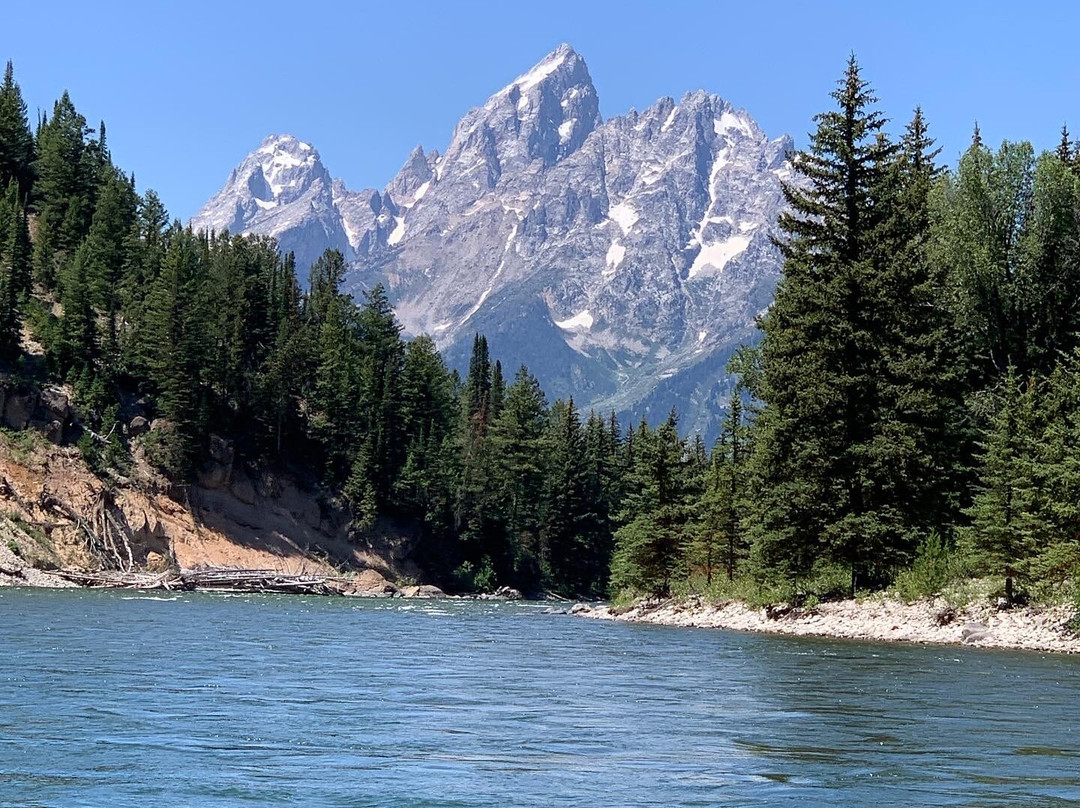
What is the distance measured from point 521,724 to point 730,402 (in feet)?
231

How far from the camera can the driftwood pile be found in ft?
263

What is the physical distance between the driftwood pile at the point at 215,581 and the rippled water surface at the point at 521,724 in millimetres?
41492

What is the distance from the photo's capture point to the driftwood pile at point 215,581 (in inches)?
3157

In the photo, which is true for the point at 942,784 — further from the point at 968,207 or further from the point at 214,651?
the point at 968,207

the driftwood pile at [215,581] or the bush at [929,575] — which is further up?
the bush at [929,575]

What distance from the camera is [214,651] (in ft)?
116

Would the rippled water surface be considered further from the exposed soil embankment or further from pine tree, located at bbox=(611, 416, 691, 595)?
the exposed soil embankment

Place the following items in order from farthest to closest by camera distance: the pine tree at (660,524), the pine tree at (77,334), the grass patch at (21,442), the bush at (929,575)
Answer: the pine tree at (77,334) → the grass patch at (21,442) → the pine tree at (660,524) → the bush at (929,575)

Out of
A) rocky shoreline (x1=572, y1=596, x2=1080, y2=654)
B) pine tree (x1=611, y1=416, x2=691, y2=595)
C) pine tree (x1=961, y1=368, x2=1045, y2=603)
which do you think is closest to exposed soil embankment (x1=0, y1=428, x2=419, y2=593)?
pine tree (x1=611, y1=416, x2=691, y2=595)

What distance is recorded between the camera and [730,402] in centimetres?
9081

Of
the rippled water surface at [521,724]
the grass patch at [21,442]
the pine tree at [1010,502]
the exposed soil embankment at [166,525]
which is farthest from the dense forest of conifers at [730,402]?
the rippled water surface at [521,724]

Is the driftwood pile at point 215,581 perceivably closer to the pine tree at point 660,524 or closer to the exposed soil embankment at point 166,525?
the exposed soil embankment at point 166,525

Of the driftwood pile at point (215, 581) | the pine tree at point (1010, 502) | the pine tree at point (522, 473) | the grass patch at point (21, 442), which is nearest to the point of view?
the pine tree at point (1010, 502)

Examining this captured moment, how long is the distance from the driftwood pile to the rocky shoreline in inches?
1496
